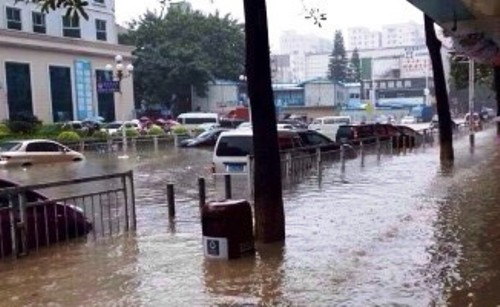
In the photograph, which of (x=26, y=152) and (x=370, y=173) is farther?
(x=26, y=152)

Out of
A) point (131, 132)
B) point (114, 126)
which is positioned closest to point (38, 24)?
point (114, 126)

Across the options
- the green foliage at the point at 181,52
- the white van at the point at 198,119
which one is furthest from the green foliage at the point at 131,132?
the green foliage at the point at 181,52

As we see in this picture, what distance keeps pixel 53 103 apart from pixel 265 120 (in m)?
50.1

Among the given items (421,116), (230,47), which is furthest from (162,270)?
(421,116)

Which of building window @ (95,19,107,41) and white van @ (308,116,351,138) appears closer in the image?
white van @ (308,116,351,138)

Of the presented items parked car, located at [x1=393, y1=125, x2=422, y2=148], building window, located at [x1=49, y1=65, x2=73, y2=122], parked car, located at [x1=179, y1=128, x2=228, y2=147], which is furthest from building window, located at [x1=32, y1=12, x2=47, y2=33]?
parked car, located at [x1=393, y1=125, x2=422, y2=148]

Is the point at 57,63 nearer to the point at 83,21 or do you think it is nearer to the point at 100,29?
the point at 83,21

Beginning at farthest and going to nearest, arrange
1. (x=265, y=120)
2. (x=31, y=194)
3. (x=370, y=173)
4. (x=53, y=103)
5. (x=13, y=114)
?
(x=53, y=103) < (x=13, y=114) < (x=370, y=173) < (x=31, y=194) < (x=265, y=120)

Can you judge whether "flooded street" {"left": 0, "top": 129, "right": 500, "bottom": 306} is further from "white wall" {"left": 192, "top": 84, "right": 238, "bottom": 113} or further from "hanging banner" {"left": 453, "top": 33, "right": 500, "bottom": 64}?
"white wall" {"left": 192, "top": 84, "right": 238, "bottom": 113}

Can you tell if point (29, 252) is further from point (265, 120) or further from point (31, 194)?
point (265, 120)

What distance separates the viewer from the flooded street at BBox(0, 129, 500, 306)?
738cm

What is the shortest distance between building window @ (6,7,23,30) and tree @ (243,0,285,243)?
153ft

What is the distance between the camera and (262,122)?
1003 centimetres

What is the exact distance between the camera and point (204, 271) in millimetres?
8578
